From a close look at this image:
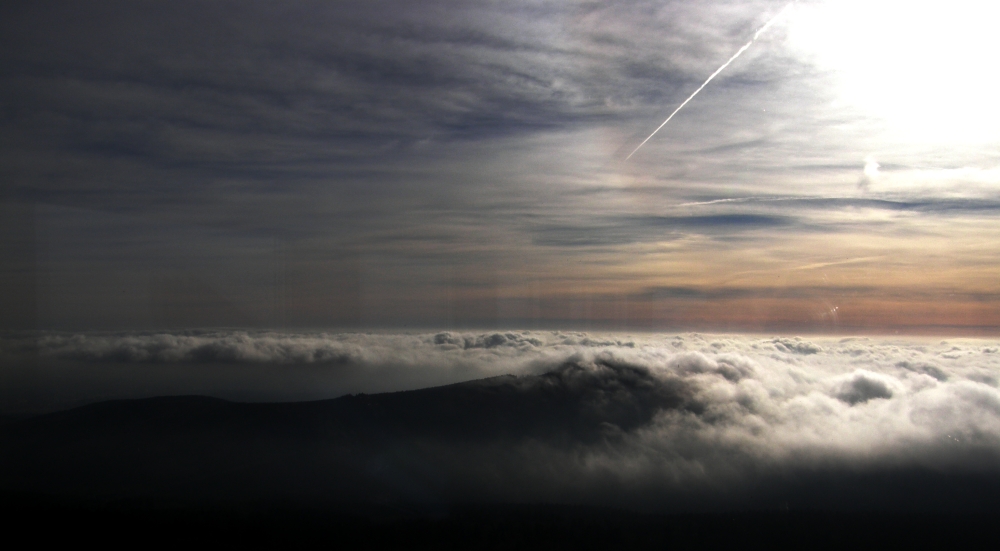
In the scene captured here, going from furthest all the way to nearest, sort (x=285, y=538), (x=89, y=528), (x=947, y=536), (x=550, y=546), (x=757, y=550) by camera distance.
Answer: (x=947, y=536) → (x=757, y=550) → (x=550, y=546) → (x=285, y=538) → (x=89, y=528)

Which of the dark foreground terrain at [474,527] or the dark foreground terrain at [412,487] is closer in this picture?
the dark foreground terrain at [474,527]

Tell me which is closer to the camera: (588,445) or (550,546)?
(550,546)

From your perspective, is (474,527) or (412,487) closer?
(474,527)

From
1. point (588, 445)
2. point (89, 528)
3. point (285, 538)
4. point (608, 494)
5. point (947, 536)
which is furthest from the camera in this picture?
point (588, 445)

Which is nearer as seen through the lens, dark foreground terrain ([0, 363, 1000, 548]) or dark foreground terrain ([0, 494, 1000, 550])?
dark foreground terrain ([0, 494, 1000, 550])

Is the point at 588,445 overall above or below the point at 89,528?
below

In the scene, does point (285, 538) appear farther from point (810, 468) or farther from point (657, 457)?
point (810, 468)

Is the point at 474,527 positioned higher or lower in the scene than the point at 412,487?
higher

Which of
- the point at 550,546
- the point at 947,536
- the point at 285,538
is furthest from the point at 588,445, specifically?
the point at 285,538
